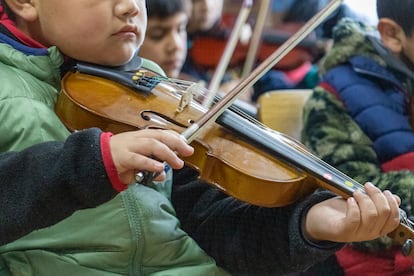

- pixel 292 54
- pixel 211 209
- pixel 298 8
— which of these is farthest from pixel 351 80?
pixel 298 8

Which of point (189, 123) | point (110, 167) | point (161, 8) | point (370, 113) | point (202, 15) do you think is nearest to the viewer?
point (110, 167)

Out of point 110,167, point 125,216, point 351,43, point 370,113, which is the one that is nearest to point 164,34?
point 351,43

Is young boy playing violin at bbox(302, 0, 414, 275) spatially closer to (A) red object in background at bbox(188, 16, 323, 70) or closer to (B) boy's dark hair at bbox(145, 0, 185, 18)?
(B) boy's dark hair at bbox(145, 0, 185, 18)

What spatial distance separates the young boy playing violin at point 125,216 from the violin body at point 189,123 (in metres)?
0.03

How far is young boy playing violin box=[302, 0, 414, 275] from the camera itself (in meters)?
1.15

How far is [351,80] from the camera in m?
1.27

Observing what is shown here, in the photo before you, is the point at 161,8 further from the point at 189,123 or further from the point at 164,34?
the point at 189,123

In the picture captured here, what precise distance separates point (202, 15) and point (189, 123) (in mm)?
A: 1268

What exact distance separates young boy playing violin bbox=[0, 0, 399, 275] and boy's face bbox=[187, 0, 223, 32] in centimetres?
111

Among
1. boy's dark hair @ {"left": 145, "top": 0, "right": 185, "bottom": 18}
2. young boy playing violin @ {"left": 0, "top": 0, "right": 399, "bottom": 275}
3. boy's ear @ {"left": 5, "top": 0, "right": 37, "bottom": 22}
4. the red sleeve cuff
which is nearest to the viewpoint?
the red sleeve cuff

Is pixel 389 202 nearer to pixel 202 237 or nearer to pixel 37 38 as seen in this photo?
pixel 202 237

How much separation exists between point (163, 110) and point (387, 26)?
1.71 feet

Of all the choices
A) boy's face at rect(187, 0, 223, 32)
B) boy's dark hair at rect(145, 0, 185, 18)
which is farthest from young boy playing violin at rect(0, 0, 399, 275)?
boy's face at rect(187, 0, 223, 32)

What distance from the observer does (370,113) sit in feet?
4.01
